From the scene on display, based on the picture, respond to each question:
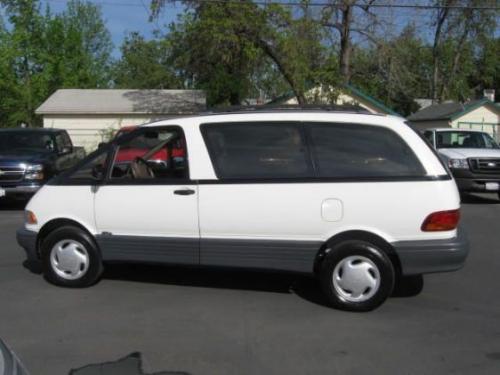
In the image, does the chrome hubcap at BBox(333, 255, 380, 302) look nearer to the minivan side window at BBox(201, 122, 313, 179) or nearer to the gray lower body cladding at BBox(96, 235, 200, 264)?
the minivan side window at BBox(201, 122, 313, 179)

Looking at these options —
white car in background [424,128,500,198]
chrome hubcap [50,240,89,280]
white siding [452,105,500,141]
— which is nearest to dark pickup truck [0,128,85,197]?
chrome hubcap [50,240,89,280]

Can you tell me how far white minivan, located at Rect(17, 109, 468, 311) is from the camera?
548 centimetres

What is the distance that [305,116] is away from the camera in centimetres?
579

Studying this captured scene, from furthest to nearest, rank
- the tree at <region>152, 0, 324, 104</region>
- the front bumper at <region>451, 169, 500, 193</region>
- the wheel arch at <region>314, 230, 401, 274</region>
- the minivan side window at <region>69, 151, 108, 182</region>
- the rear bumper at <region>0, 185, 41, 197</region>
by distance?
the tree at <region>152, 0, 324, 104</region>, the front bumper at <region>451, 169, 500, 193</region>, the rear bumper at <region>0, 185, 41, 197</region>, the minivan side window at <region>69, 151, 108, 182</region>, the wheel arch at <region>314, 230, 401, 274</region>

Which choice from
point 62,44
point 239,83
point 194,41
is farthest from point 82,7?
point 194,41

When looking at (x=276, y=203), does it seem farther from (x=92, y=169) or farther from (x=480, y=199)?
(x=480, y=199)

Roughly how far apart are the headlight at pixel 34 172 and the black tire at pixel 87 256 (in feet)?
19.9

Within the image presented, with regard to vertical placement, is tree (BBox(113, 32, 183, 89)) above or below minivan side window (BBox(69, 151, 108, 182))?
above

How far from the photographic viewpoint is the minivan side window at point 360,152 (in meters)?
5.54

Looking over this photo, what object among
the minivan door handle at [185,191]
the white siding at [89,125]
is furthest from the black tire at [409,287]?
the white siding at [89,125]

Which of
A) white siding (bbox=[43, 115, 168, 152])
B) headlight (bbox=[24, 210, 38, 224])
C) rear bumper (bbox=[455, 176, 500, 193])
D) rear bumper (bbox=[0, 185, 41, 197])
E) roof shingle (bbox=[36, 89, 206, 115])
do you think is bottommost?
rear bumper (bbox=[455, 176, 500, 193])

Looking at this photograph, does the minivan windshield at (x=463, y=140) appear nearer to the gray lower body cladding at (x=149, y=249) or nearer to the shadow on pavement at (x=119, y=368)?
the gray lower body cladding at (x=149, y=249)

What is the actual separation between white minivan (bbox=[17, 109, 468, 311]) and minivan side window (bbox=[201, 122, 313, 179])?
0.03 ft

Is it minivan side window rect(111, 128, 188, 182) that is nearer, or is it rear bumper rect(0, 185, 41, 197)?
minivan side window rect(111, 128, 188, 182)
